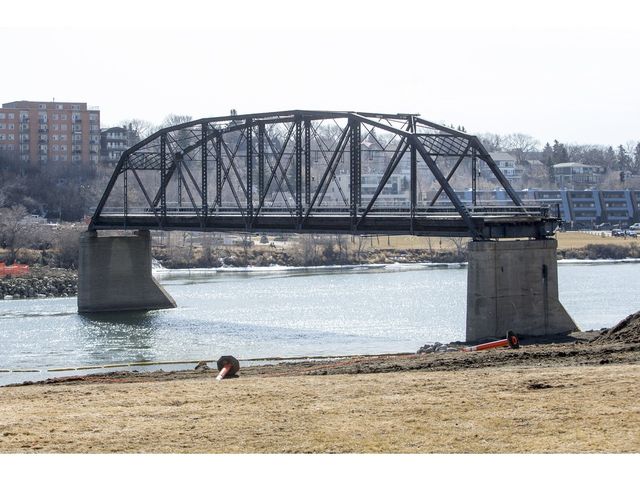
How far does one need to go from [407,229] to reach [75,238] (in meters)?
67.3

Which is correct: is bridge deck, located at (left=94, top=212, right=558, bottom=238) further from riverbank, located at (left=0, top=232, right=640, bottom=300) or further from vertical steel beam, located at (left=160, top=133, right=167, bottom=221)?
riverbank, located at (left=0, top=232, right=640, bottom=300)

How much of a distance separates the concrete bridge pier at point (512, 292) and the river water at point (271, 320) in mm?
3427

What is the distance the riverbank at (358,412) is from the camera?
20312mm

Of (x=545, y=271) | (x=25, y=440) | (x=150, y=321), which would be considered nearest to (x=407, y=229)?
(x=545, y=271)

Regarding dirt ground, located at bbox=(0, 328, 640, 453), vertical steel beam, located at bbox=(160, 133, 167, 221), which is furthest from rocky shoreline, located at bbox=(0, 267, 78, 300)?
dirt ground, located at bbox=(0, 328, 640, 453)

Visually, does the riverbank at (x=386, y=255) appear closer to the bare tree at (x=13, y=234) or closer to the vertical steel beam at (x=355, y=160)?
the bare tree at (x=13, y=234)

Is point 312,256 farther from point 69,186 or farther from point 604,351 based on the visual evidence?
point 604,351

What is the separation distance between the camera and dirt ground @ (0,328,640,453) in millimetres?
20328

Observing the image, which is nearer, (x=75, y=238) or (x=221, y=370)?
(x=221, y=370)

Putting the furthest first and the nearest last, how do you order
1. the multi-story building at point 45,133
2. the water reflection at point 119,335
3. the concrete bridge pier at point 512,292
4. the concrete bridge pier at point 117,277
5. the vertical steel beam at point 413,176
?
the multi-story building at point 45,133 < the concrete bridge pier at point 117,277 < the vertical steel beam at point 413,176 < the water reflection at point 119,335 < the concrete bridge pier at point 512,292

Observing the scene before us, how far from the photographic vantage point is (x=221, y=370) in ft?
116

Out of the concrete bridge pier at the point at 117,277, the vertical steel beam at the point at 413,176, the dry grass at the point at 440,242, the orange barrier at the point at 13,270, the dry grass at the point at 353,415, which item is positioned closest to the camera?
the dry grass at the point at 353,415

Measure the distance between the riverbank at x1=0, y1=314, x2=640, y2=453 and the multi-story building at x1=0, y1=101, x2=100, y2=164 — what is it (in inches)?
6612

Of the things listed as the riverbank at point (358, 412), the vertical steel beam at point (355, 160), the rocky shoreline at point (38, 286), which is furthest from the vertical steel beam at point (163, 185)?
the riverbank at point (358, 412)
